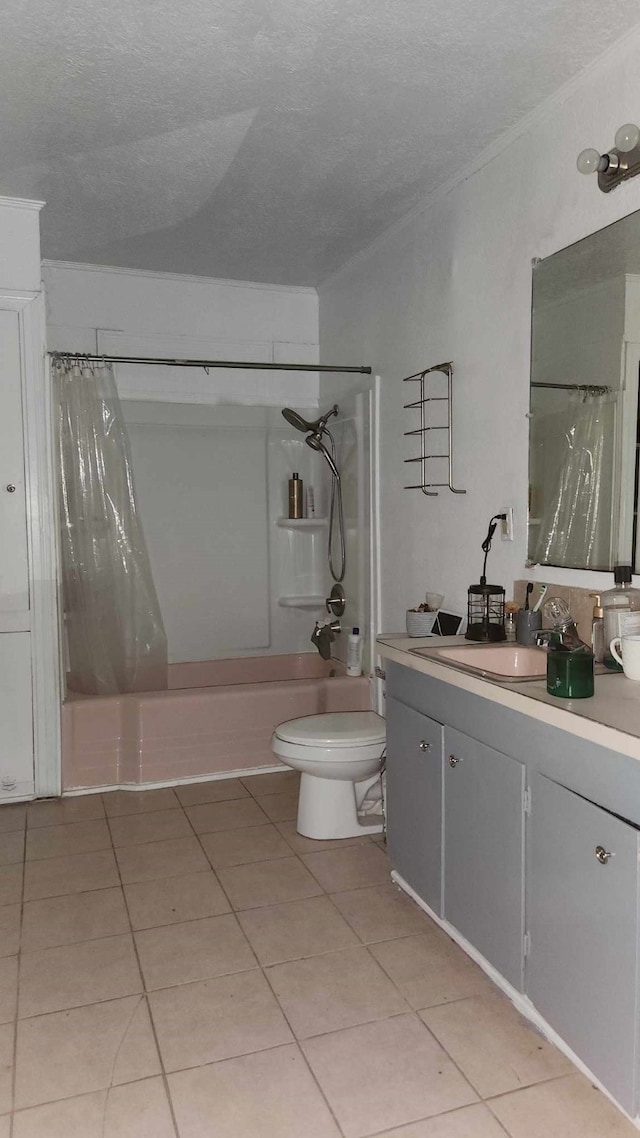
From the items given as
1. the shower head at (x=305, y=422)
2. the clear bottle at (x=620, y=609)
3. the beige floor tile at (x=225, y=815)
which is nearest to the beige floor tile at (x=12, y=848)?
the beige floor tile at (x=225, y=815)

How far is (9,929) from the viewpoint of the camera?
2307mm

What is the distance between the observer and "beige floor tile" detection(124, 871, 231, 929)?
2.35 metres

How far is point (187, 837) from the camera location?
2.93 metres

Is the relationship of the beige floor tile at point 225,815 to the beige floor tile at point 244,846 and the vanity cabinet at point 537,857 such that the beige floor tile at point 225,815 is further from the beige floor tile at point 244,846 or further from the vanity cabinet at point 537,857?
the vanity cabinet at point 537,857

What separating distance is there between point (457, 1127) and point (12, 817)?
2.18 m

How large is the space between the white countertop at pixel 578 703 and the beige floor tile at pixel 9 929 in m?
1.36

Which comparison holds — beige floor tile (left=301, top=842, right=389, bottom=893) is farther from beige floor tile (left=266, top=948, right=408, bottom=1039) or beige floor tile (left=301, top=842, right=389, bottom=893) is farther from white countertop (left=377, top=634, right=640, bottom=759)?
white countertop (left=377, top=634, right=640, bottom=759)

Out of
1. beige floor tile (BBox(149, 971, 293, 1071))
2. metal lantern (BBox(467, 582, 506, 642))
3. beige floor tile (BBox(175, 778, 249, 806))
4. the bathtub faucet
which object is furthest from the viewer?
the bathtub faucet

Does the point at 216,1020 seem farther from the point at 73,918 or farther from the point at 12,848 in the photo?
the point at 12,848

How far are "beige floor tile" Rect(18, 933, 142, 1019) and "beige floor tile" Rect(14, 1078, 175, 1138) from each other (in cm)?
34

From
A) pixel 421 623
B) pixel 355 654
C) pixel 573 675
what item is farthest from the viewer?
pixel 355 654

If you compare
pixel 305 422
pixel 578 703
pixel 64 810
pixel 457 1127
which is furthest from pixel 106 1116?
pixel 305 422

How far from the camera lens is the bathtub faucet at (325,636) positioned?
4004 millimetres

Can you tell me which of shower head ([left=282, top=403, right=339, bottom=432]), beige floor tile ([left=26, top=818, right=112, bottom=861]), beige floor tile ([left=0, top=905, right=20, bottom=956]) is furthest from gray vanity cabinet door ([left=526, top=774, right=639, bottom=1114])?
shower head ([left=282, top=403, right=339, bottom=432])
